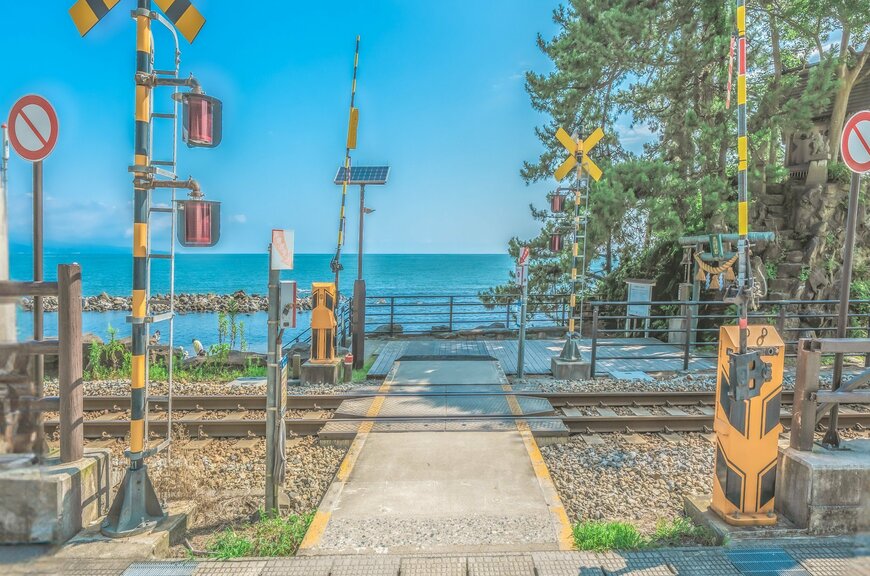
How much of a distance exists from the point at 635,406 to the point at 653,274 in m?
9.56

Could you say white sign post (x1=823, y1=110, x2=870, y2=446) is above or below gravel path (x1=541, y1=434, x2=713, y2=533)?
above

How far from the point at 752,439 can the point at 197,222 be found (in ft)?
13.8

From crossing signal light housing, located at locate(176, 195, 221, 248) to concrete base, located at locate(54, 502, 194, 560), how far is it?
1.97 m

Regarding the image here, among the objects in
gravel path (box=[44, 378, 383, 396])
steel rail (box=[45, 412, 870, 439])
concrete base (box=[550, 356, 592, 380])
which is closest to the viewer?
steel rail (box=[45, 412, 870, 439])

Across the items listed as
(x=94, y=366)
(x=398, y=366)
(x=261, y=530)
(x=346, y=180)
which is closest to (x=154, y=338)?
(x=261, y=530)

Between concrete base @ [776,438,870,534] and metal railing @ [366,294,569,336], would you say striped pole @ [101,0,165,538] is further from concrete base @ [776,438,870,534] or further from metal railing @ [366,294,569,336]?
metal railing @ [366,294,569,336]

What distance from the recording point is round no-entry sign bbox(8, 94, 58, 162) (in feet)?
11.8

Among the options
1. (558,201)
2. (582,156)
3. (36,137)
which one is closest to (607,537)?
(36,137)

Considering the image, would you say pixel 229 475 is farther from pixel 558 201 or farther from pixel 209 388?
pixel 558 201

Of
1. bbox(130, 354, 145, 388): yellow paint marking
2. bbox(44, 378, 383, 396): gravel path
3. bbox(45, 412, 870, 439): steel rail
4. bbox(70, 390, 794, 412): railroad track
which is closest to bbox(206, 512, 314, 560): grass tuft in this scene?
bbox(130, 354, 145, 388): yellow paint marking

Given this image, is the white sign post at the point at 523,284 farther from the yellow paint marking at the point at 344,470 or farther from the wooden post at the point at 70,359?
the wooden post at the point at 70,359

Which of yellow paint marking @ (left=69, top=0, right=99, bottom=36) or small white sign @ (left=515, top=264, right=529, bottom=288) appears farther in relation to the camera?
small white sign @ (left=515, top=264, right=529, bottom=288)

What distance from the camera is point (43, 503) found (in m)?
3.29

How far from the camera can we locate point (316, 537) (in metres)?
3.75
